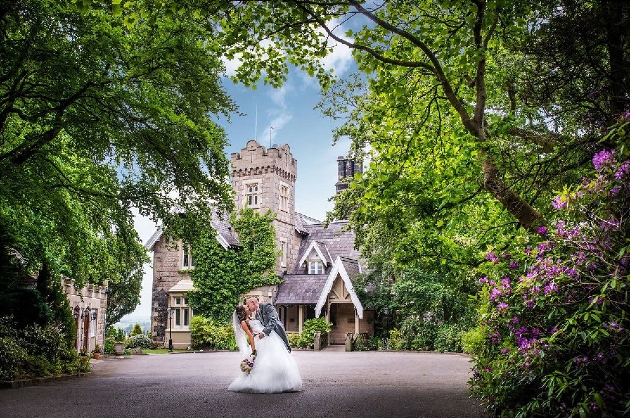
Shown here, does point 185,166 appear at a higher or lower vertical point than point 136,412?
higher

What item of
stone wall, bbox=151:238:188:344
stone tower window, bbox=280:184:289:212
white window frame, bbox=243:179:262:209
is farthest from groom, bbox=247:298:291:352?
stone tower window, bbox=280:184:289:212

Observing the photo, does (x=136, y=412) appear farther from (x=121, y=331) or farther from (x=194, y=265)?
(x=121, y=331)

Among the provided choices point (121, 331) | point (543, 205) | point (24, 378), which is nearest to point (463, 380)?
point (543, 205)

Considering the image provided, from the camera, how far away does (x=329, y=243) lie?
47.0 m

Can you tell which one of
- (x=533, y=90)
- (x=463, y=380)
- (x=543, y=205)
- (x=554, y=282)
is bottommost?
(x=463, y=380)

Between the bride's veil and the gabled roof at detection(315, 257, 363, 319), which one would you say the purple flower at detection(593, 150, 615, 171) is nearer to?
the bride's veil

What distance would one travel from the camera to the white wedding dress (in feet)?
41.8

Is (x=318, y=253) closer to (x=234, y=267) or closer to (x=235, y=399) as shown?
(x=234, y=267)

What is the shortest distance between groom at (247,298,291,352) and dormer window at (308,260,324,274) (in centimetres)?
3058

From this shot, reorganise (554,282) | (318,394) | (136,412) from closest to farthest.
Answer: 1. (554,282)
2. (136,412)
3. (318,394)

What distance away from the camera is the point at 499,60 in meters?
13.2

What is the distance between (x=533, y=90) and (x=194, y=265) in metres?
35.3

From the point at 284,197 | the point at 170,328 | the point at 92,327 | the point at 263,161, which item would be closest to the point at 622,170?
the point at 92,327

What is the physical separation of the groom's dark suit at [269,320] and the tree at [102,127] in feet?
12.1
